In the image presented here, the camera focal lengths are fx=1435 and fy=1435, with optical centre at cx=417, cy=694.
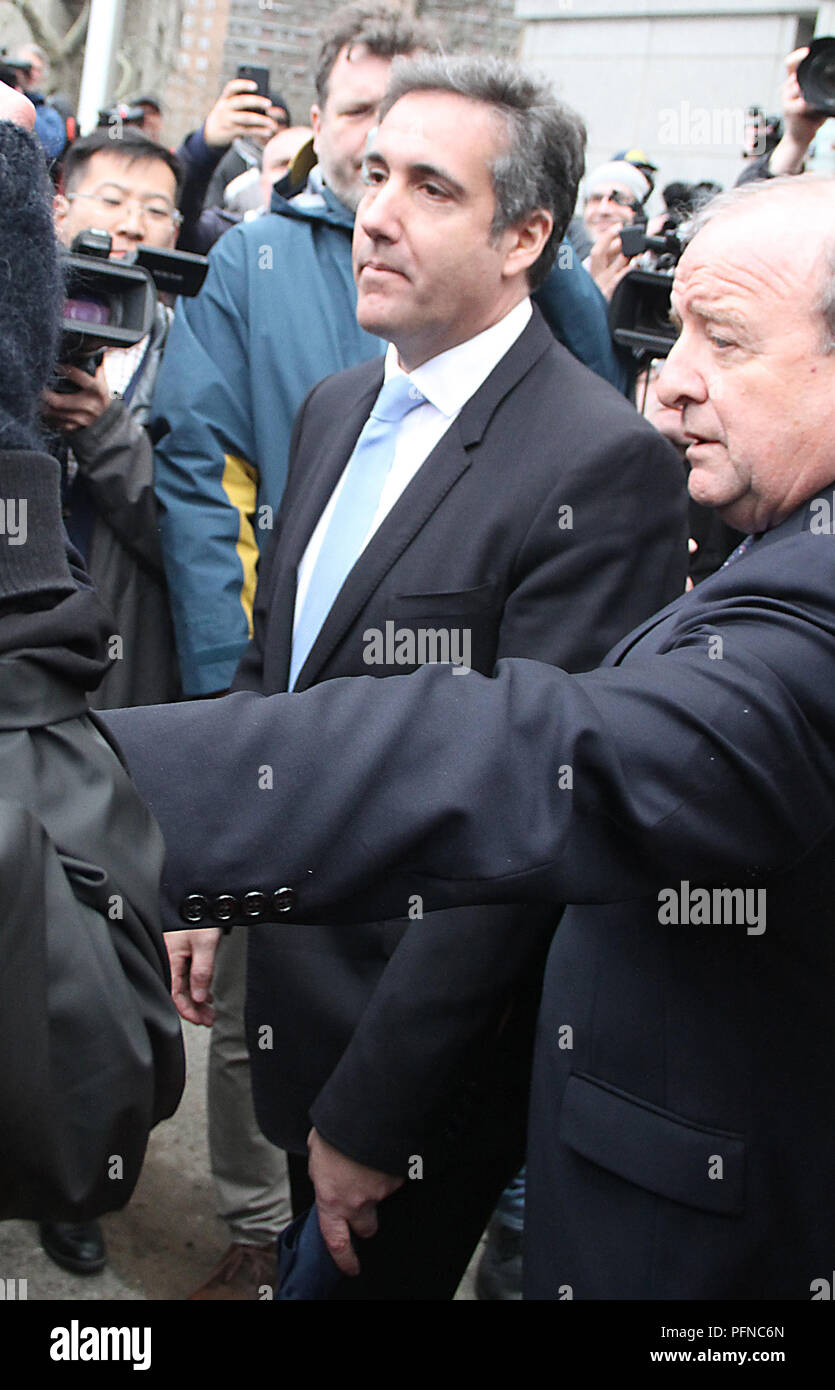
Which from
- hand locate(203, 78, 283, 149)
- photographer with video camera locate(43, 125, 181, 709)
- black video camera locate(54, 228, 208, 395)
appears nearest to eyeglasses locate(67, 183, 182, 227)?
photographer with video camera locate(43, 125, 181, 709)

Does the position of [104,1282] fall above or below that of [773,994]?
below

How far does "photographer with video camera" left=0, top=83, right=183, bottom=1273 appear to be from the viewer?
870 mm

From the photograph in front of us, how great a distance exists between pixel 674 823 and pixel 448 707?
9.0 inches

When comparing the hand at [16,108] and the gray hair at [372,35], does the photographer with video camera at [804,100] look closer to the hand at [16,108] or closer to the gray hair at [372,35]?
the gray hair at [372,35]

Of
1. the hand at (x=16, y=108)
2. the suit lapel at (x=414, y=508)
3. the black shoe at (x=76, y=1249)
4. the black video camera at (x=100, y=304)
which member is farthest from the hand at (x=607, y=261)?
the hand at (x=16, y=108)

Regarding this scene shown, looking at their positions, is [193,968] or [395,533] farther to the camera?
[193,968]

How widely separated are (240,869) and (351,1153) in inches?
32.4

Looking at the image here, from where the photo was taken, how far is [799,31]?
975 cm

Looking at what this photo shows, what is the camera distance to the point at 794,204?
1.65 m

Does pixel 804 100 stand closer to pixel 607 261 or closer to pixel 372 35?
pixel 607 261

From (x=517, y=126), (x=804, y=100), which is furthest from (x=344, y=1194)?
(x=804, y=100)

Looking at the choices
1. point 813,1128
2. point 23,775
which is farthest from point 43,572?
point 813,1128

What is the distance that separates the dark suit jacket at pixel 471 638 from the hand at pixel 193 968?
0.38 ft

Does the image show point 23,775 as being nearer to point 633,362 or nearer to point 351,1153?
point 351,1153
